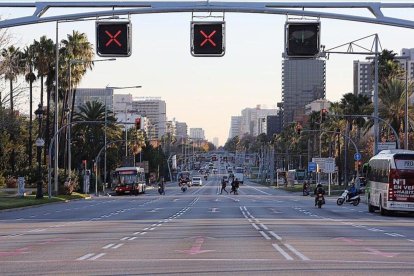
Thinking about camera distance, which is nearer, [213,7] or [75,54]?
[213,7]

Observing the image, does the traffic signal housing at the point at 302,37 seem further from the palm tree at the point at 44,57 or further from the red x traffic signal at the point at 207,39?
the palm tree at the point at 44,57

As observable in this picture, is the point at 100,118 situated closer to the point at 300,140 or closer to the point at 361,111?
the point at 361,111

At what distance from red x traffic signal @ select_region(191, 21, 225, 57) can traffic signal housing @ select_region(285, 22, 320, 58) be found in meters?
1.92

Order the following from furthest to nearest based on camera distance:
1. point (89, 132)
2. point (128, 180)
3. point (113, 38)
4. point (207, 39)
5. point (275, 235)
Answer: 1. point (89, 132)
2. point (128, 180)
3. point (275, 235)
4. point (113, 38)
5. point (207, 39)

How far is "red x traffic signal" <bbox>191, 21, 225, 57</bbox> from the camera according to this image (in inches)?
906

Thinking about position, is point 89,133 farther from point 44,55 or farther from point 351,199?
point 351,199

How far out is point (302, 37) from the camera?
23688 mm

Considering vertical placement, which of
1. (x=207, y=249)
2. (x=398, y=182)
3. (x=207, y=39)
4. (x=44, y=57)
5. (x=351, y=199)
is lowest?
(x=351, y=199)

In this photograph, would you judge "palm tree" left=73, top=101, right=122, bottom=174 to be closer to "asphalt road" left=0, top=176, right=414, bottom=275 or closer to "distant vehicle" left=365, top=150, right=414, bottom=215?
"distant vehicle" left=365, top=150, right=414, bottom=215

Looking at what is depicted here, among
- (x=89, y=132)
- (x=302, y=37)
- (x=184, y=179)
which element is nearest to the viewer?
(x=302, y=37)

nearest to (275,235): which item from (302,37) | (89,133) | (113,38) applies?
(302,37)

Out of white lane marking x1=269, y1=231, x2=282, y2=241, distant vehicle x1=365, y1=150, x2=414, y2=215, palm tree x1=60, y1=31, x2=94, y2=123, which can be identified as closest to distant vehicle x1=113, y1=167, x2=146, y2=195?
palm tree x1=60, y1=31, x2=94, y2=123

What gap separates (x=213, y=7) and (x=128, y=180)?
68.1 meters

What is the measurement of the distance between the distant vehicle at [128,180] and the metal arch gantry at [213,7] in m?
64.2
